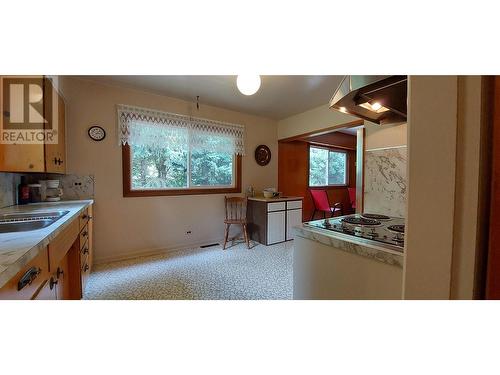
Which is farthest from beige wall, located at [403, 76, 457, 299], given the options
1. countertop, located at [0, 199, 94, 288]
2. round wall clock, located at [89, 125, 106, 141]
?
round wall clock, located at [89, 125, 106, 141]

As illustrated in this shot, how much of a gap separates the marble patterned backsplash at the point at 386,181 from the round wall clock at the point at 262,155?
6.92ft

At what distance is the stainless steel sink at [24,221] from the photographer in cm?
119

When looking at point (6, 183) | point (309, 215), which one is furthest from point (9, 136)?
point (309, 215)

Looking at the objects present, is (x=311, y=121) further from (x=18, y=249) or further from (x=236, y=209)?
(x=18, y=249)

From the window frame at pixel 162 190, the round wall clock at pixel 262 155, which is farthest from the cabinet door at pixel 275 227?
the round wall clock at pixel 262 155

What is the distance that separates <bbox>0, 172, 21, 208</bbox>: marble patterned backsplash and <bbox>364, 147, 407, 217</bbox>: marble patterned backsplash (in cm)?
299

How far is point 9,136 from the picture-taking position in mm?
1478

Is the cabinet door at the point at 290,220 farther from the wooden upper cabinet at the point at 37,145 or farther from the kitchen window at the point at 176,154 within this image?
the wooden upper cabinet at the point at 37,145

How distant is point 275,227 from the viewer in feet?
11.0

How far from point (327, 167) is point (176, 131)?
3.50 m

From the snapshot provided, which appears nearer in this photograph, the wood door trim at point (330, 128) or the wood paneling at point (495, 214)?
the wood paneling at point (495, 214)
